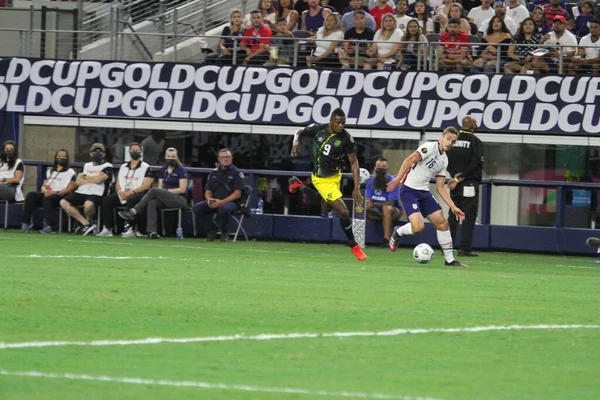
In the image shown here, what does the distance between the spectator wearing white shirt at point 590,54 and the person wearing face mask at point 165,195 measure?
7.28 metres

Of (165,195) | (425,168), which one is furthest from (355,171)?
(165,195)

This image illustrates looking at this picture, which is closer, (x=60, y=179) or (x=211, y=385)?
(x=211, y=385)

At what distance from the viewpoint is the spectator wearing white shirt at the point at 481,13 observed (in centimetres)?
2436

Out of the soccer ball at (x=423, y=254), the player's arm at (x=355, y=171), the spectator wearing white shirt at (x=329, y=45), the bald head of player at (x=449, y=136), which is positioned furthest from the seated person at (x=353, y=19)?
the soccer ball at (x=423, y=254)

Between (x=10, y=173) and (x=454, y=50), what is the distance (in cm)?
839

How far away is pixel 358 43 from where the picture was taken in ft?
75.7

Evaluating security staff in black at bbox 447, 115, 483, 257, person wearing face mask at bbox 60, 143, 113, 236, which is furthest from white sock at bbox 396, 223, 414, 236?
person wearing face mask at bbox 60, 143, 113, 236

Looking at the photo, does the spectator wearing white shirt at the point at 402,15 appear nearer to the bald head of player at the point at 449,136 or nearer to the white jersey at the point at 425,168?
the white jersey at the point at 425,168

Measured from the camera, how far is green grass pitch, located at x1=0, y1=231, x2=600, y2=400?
6664mm

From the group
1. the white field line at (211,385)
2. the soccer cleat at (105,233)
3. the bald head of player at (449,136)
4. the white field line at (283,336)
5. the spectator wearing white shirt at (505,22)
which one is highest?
the spectator wearing white shirt at (505,22)

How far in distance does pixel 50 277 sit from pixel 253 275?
2.33m

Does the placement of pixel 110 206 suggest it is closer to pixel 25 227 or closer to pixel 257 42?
pixel 25 227

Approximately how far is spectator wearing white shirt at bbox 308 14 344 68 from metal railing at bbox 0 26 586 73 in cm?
3

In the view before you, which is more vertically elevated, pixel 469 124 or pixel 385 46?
pixel 385 46
